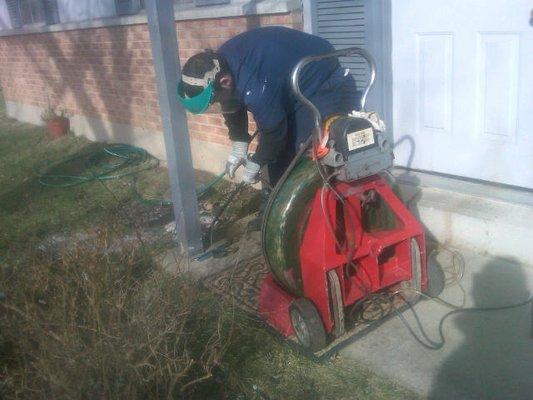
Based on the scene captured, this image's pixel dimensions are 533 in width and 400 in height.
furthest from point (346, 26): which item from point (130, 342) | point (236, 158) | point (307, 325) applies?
point (130, 342)

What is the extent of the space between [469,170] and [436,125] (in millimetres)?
433

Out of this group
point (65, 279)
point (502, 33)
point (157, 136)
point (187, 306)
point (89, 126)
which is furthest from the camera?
point (89, 126)

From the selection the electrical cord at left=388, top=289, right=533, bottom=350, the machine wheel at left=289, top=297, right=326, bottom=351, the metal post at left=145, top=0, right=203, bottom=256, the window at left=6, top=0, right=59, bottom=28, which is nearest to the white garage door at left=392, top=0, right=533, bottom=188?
the electrical cord at left=388, top=289, right=533, bottom=350

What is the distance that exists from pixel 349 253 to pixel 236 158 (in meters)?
1.26

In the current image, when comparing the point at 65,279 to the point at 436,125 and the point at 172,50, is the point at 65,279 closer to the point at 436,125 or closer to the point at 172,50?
the point at 172,50

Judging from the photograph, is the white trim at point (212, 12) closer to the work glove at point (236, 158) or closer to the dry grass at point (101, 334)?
the work glove at point (236, 158)

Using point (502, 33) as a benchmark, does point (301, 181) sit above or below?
below

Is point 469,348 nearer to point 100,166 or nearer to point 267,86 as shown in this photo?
point 267,86

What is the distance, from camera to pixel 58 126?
33.7 feet

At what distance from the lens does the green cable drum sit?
12.4 feet

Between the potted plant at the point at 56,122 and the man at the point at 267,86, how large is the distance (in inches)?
252

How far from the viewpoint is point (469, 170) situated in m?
4.89

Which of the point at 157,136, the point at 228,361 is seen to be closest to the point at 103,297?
the point at 228,361

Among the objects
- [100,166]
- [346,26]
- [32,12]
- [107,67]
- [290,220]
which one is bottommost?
[100,166]
